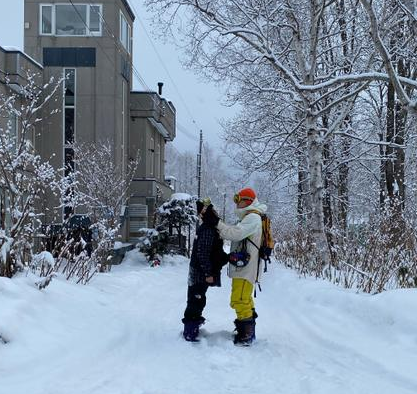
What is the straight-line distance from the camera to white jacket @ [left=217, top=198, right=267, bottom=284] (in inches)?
230

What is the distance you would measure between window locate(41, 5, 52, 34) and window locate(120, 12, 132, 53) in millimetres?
2912

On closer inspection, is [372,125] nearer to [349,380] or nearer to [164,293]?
[164,293]

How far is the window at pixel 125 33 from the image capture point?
22.5 meters

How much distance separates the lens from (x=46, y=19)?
21375 mm

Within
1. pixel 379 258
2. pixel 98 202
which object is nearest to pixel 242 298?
pixel 379 258

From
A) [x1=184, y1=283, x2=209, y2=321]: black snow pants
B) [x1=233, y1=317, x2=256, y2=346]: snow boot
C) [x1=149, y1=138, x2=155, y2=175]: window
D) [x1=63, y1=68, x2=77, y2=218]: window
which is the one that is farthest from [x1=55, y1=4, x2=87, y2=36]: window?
[x1=233, y1=317, x2=256, y2=346]: snow boot

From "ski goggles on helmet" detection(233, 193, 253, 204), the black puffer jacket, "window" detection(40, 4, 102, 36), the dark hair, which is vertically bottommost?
the black puffer jacket

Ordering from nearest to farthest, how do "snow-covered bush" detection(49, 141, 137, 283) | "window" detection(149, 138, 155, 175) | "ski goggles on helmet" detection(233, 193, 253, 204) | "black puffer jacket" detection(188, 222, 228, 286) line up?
"black puffer jacket" detection(188, 222, 228, 286), "ski goggles on helmet" detection(233, 193, 253, 204), "snow-covered bush" detection(49, 141, 137, 283), "window" detection(149, 138, 155, 175)

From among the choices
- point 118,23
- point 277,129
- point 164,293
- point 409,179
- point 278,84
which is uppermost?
point 118,23

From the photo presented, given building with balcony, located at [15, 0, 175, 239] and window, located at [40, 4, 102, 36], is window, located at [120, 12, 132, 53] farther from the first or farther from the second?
window, located at [40, 4, 102, 36]

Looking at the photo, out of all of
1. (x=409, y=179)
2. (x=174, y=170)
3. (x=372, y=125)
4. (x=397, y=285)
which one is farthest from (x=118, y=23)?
(x=174, y=170)

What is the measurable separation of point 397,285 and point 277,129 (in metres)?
11.9

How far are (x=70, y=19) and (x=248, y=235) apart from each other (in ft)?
60.1

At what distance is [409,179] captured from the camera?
23.0 m
